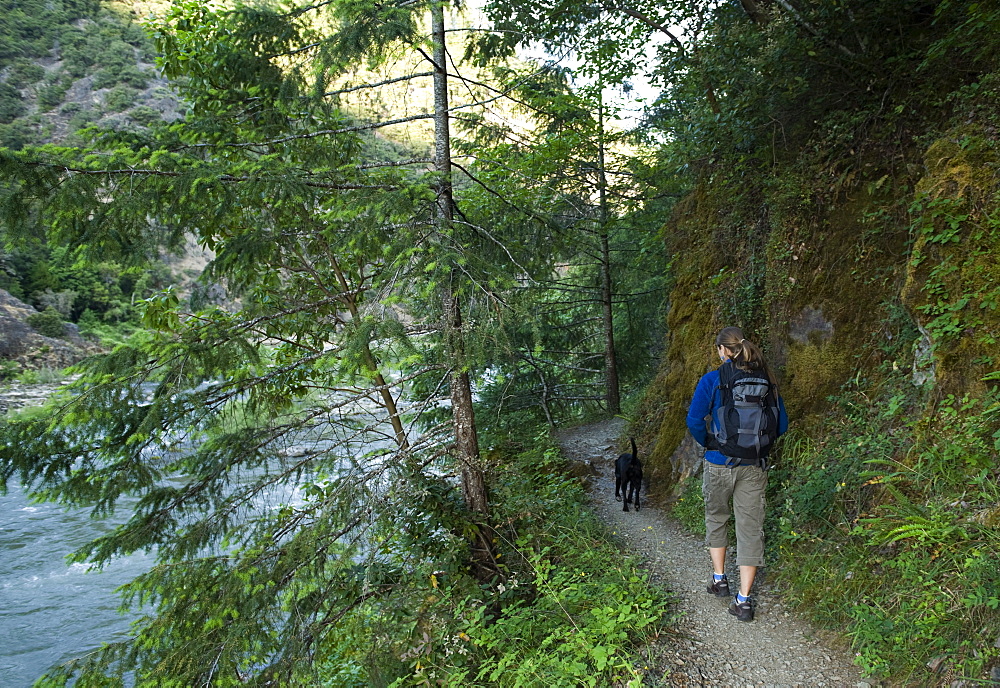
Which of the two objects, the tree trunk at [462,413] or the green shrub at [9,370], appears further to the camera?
the green shrub at [9,370]

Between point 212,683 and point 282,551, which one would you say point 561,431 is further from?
point 212,683

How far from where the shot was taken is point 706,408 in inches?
146

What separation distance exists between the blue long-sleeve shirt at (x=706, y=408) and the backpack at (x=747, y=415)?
0.07 metres

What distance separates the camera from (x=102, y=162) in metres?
3.47

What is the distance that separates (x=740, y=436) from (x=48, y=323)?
34.5 metres

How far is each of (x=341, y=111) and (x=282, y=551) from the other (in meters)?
4.23

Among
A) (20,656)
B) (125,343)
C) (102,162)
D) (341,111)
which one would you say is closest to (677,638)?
(125,343)

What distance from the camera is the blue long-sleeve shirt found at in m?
3.67

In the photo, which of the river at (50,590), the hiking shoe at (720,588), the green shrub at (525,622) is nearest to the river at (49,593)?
the river at (50,590)

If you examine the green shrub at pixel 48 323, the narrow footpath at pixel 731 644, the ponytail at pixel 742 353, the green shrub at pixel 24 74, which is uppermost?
the green shrub at pixel 24 74

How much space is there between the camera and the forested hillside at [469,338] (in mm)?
3439

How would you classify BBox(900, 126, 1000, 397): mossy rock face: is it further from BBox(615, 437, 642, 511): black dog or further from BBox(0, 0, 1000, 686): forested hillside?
BBox(615, 437, 642, 511): black dog

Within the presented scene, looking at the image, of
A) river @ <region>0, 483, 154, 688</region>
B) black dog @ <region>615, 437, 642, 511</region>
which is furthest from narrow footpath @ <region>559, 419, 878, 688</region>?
river @ <region>0, 483, 154, 688</region>

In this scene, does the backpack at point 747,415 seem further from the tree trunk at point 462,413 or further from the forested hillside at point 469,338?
the tree trunk at point 462,413
